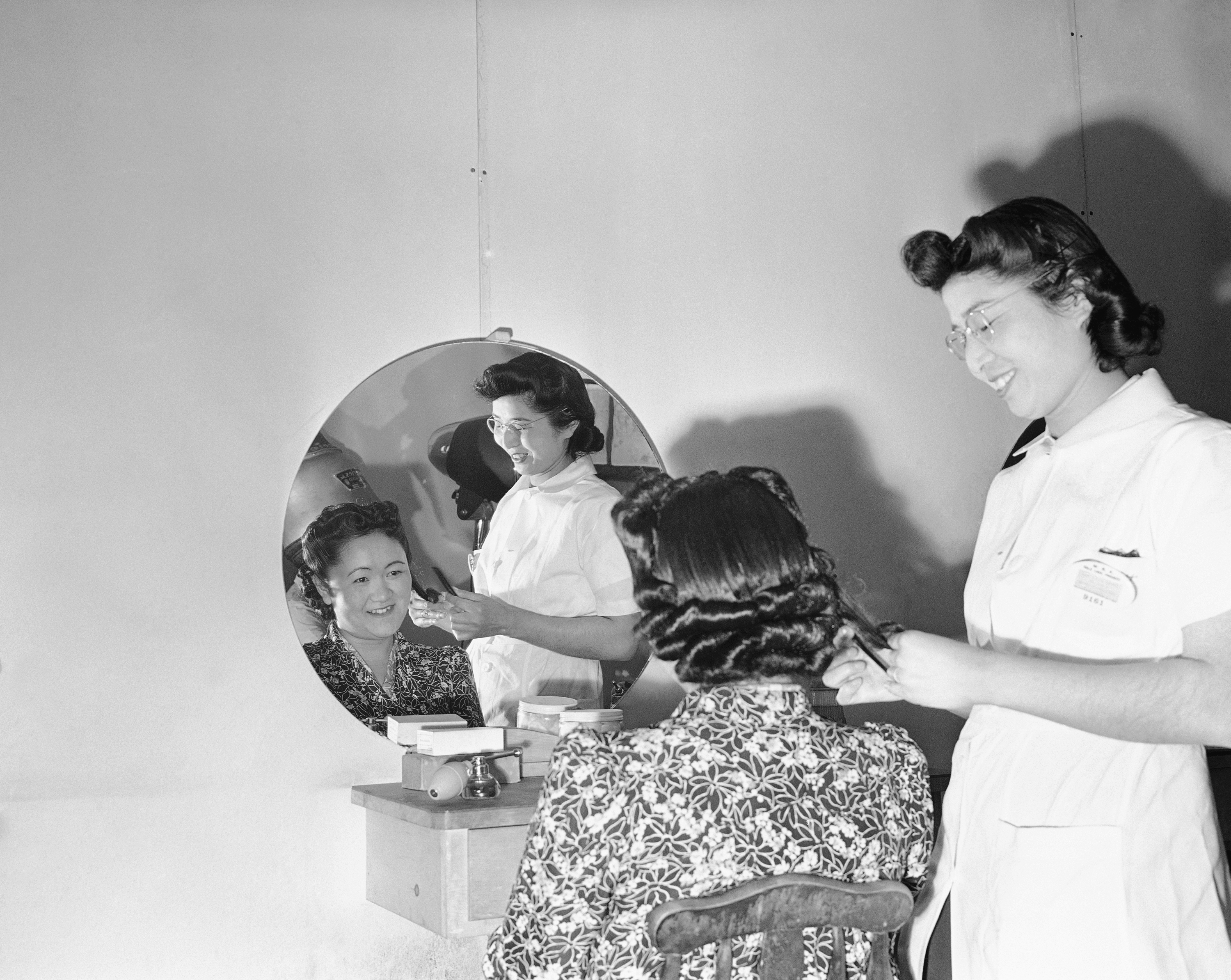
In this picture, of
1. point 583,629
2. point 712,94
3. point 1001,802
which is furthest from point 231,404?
point 1001,802

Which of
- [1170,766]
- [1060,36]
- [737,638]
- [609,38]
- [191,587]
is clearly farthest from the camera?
[1060,36]

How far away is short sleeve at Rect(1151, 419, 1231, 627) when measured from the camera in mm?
1171

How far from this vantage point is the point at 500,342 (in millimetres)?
2207

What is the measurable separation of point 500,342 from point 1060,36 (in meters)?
1.54

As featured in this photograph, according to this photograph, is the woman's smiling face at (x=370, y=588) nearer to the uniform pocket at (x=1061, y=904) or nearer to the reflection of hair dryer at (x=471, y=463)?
the reflection of hair dryer at (x=471, y=463)

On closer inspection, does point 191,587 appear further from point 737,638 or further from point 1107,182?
point 1107,182

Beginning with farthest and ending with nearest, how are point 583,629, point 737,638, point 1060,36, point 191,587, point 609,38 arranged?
point 1060,36
point 609,38
point 583,629
point 191,587
point 737,638

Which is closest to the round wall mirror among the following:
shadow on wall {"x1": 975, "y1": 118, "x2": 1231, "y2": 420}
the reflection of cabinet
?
the reflection of cabinet

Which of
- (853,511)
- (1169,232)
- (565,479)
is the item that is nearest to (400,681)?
(565,479)

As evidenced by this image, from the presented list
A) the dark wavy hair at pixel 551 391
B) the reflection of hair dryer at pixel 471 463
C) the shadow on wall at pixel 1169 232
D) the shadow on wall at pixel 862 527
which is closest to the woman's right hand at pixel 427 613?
the reflection of hair dryer at pixel 471 463

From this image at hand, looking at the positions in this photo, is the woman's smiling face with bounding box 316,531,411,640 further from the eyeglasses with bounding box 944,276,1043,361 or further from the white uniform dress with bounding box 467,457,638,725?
the eyeglasses with bounding box 944,276,1043,361

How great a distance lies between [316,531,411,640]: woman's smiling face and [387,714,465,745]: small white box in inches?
6.1

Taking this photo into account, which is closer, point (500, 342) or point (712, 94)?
point (500, 342)

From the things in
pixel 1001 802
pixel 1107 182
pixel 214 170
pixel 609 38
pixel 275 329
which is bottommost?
pixel 1001 802
